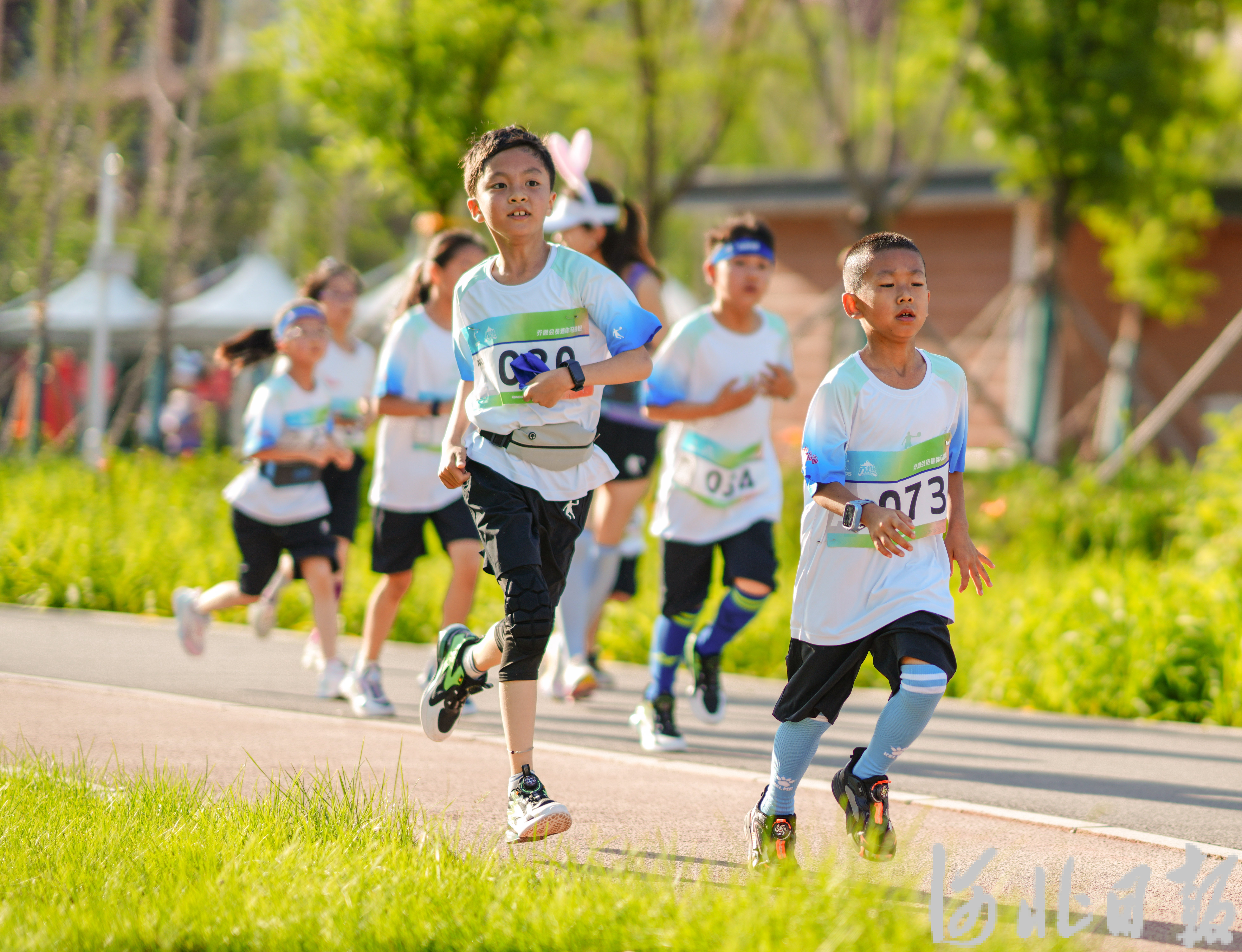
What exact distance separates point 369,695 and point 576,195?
2427mm

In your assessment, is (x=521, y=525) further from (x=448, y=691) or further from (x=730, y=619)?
(x=730, y=619)

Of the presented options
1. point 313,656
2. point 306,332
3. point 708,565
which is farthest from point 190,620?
point 708,565

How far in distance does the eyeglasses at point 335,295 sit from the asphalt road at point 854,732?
6.33 ft

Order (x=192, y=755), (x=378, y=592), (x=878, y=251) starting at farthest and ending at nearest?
(x=378, y=592) → (x=192, y=755) → (x=878, y=251)

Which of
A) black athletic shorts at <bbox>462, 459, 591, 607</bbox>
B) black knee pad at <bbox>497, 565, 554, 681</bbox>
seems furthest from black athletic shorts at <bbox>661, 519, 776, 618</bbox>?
black knee pad at <bbox>497, 565, 554, 681</bbox>

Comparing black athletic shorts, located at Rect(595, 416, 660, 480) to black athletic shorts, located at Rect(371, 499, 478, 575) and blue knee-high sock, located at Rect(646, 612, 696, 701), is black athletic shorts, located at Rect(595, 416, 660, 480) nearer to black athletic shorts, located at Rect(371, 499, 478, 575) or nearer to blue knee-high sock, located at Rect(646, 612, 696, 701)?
black athletic shorts, located at Rect(371, 499, 478, 575)

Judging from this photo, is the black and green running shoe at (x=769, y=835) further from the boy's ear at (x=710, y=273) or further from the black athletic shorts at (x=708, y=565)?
the boy's ear at (x=710, y=273)

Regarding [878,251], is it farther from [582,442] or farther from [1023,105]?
[1023,105]

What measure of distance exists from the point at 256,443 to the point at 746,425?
2319 mm

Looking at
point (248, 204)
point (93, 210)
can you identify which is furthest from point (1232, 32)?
point (248, 204)

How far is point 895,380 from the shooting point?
3984 mm

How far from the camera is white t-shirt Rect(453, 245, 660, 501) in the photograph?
173 inches

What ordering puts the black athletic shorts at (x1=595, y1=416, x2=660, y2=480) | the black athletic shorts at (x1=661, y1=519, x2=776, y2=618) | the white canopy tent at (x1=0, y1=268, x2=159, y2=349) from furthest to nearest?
the white canopy tent at (x1=0, y1=268, x2=159, y2=349) < the black athletic shorts at (x1=595, y1=416, x2=660, y2=480) < the black athletic shorts at (x1=661, y1=519, x2=776, y2=618)

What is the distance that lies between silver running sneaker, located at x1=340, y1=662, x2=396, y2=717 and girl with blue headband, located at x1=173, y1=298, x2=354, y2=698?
0.36 metres
